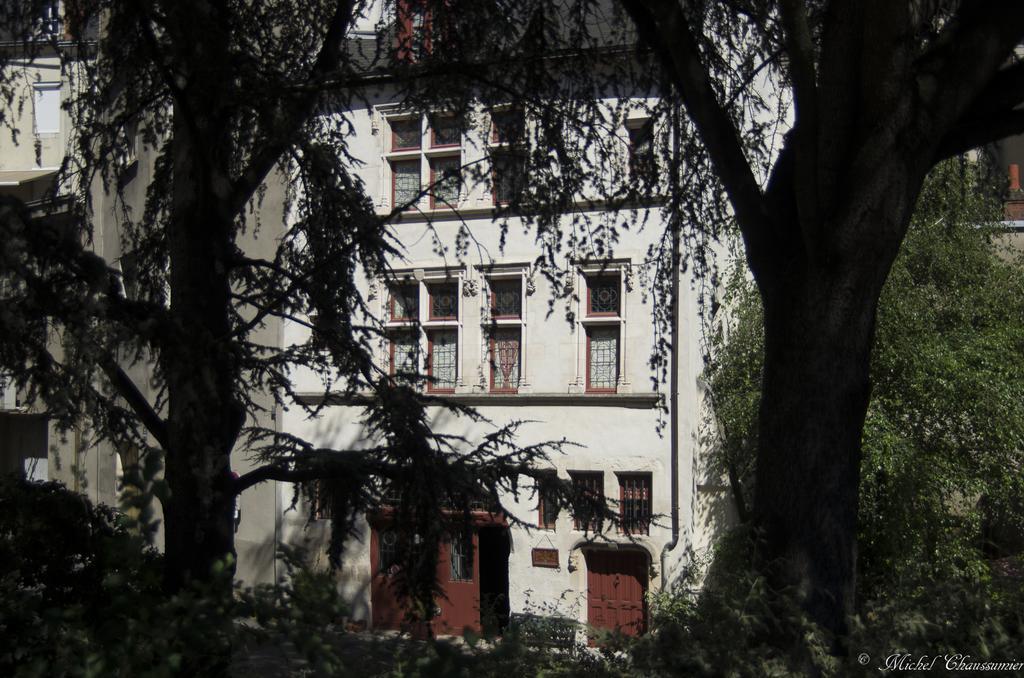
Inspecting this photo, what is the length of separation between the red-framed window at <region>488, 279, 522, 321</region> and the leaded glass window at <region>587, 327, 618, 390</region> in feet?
4.58

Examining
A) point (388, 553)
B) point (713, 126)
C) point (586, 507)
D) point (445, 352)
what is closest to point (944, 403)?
point (586, 507)

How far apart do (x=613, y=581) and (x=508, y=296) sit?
525 centimetres

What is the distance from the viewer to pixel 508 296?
1942 centimetres

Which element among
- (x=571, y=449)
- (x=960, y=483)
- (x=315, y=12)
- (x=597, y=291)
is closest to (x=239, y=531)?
(x=571, y=449)

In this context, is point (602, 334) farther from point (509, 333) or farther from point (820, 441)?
point (820, 441)

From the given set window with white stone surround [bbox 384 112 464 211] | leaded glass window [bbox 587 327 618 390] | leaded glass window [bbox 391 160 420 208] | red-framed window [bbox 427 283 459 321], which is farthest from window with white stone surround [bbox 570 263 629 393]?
leaded glass window [bbox 391 160 420 208]

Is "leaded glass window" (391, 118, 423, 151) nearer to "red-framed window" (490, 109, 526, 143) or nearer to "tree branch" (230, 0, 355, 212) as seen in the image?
"red-framed window" (490, 109, 526, 143)

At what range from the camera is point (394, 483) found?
6258 millimetres

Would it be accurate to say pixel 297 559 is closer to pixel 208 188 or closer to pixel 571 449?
pixel 208 188

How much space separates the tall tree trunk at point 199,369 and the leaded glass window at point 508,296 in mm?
11828

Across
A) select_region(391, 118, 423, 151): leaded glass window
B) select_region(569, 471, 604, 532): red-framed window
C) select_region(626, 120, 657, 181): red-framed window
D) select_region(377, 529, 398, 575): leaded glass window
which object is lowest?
select_region(377, 529, 398, 575): leaded glass window

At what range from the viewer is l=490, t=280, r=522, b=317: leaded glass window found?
1931 centimetres

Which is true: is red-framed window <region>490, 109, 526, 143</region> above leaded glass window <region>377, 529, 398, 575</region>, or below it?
above

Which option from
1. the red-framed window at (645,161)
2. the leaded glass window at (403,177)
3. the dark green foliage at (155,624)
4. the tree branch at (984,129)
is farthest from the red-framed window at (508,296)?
the dark green foliage at (155,624)
